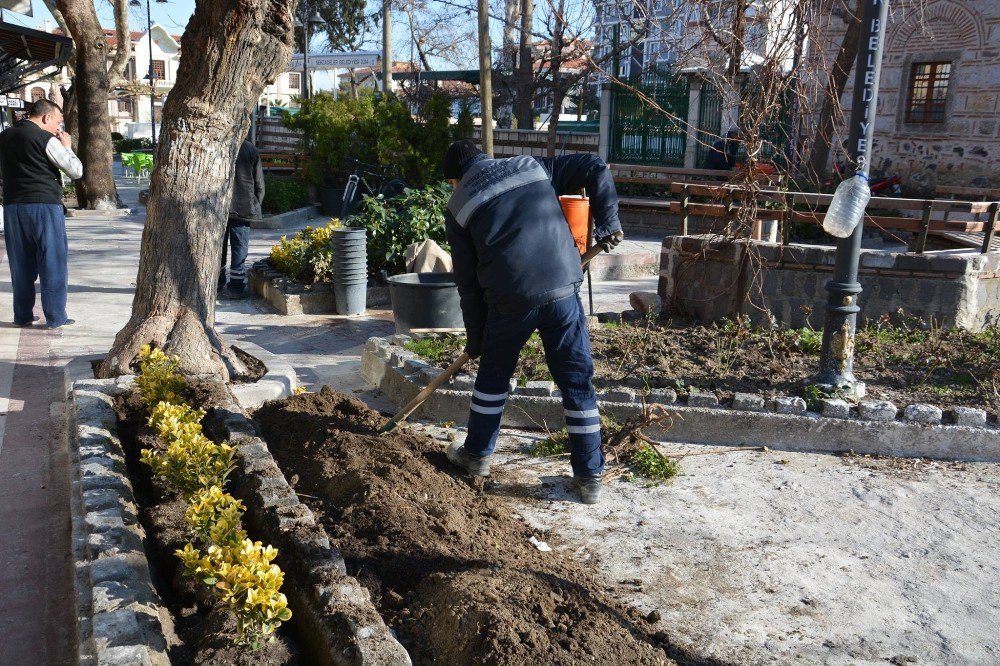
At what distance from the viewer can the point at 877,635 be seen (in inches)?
131

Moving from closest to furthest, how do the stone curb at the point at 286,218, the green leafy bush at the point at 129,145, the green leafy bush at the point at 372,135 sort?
the stone curb at the point at 286,218 → the green leafy bush at the point at 372,135 → the green leafy bush at the point at 129,145

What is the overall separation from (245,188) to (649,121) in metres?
11.0

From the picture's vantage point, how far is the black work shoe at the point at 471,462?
15.2 feet

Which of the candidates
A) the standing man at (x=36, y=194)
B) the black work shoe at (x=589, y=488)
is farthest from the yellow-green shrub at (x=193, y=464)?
the standing man at (x=36, y=194)

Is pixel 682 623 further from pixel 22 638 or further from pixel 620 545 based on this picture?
pixel 22 638

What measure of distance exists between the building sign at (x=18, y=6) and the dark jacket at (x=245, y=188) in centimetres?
1221


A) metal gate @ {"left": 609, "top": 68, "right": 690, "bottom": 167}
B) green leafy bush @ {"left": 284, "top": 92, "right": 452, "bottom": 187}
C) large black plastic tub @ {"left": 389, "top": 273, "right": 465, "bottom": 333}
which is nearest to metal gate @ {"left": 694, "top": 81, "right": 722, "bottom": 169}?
metal gate @ {"left": 609, "top": 68, "right": 690, "bottom": 167}

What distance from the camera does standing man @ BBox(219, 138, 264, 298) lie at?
356 inches

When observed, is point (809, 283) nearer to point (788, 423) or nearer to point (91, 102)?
point (788, 423)

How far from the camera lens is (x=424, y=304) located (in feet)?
23.7

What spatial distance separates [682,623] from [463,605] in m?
0.99

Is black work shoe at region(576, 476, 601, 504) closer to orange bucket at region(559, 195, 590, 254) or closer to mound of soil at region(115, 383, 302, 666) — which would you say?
mound of soil at region(115, 383, 302, 666)

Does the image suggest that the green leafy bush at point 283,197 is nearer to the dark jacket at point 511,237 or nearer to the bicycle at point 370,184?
the bicycle at point 370,184

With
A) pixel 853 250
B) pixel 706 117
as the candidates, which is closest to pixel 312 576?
pixel 853 250
